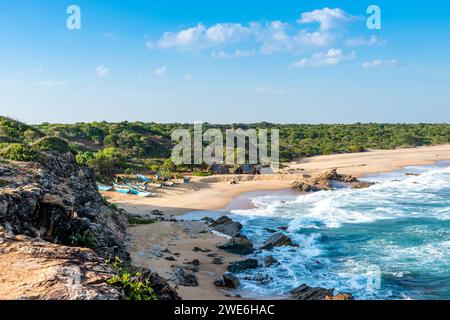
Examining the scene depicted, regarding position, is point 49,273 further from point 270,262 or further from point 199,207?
point 199,207

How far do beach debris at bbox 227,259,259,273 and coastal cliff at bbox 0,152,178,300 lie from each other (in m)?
5.47

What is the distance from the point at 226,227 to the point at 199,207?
849 cm

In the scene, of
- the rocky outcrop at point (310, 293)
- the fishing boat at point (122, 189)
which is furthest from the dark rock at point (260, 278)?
the fishing boat at point (122, 189)

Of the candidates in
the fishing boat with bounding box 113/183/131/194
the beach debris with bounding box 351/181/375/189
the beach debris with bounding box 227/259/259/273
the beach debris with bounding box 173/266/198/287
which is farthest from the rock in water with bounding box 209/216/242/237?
the beach debris with bounding box 351/181/375/189

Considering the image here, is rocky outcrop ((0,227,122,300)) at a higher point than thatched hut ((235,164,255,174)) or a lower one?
higher

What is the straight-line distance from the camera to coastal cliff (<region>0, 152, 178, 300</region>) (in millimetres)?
7992

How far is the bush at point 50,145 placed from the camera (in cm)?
2256

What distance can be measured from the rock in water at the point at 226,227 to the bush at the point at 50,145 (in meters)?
10.7

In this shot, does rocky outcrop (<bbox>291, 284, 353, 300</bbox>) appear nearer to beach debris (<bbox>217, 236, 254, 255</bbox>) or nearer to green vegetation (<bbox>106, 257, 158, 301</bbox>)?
beach debris (<bbox>217, 236, 254, 255</bbox>)

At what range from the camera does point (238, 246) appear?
22703 mm

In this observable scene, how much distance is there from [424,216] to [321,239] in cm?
1040

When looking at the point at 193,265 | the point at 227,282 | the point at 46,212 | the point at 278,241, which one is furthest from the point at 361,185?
the point at 46,212

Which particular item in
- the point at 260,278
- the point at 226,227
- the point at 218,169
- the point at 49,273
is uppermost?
the point at 49,273

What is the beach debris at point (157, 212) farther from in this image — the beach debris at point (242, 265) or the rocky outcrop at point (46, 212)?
the beach debris at point (242, 265)
